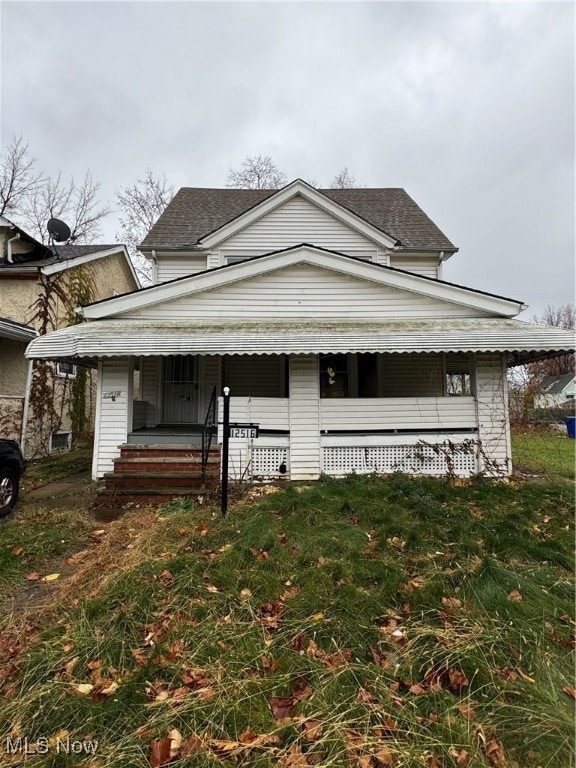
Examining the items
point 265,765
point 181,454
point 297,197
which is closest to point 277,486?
point 181,454

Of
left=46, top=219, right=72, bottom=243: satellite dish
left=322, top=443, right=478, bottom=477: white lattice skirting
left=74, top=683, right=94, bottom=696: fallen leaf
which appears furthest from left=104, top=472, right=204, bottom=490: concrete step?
left=46, top=219, right=72, bottom=243: satellite dish

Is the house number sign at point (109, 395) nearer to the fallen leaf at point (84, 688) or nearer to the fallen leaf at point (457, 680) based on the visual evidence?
the fallen leaf at point (84, 688)

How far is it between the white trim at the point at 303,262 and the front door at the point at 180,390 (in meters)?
2.25

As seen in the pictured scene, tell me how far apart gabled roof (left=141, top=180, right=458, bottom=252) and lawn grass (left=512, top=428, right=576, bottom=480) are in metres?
6.57

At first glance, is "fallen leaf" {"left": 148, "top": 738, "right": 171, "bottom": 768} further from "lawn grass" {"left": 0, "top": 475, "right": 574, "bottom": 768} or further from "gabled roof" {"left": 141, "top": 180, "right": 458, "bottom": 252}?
"gabled roof" {"left": 141, "top": 180, "right": 458, "bottom": 252}

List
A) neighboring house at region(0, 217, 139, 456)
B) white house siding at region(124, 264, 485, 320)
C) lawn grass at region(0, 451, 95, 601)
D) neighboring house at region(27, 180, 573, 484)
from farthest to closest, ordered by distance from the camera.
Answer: neighboring house at region(0, 217, 139, 456)
white house siding at region(124, 264, 485, 320)
neighboring house at region(27, 180, 573, 484)
lawn grass at region(0, 451, 95, 601)

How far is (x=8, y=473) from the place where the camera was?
21.0 ft

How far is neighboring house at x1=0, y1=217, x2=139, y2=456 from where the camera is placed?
1094 centimetres

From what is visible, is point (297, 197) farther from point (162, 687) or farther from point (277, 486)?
point (162, 687)

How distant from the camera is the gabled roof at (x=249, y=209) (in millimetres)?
12117

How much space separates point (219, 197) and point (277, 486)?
40.4 feet

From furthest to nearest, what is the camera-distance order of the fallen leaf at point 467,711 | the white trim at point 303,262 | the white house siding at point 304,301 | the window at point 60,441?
1. the window at point 60,441
2. the white house siding at point 304,301
3. the white trim at point 303,262
4. the fallen leaf at point 467,711

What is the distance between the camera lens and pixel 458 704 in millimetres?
2307

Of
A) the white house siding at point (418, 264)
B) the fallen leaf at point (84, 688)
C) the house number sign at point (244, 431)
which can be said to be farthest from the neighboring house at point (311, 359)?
the fallen leaf at point (84, 688)
